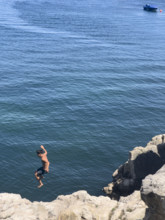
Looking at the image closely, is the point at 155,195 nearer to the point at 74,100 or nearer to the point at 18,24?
the point at 74,100

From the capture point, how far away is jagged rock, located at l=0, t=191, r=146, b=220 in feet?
77.9

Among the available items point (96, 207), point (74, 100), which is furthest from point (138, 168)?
point (74, 100)

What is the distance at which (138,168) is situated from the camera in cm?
3788

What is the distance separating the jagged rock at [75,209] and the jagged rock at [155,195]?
2685mm

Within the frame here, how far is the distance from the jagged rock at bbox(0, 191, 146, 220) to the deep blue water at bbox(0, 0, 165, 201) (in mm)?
12815

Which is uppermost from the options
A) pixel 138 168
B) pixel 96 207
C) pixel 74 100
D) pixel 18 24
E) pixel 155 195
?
pixel 155 195

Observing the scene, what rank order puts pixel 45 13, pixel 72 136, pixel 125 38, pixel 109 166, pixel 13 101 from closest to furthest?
pixel 109 166 → pixel 72 136 → pixel 13 101 → pixel 125 38 → pixel 45 13

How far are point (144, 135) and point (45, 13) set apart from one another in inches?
4031

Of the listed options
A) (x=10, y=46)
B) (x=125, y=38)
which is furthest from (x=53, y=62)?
(x=125, y=38)

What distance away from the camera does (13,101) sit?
2389 inches

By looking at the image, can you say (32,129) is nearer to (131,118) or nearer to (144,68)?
(131,118)

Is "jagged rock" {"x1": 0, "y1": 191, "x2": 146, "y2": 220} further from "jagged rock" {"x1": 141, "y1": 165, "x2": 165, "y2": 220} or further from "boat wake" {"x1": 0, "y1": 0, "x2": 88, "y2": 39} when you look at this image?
"boat wake" {"x1": 0, "y1": 0, "x2": 88, "y2": 39}

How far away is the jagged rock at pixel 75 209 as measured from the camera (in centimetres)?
2373

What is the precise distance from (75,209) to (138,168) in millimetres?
15784
